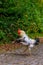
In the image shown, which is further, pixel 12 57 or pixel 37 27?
pixel 37 27

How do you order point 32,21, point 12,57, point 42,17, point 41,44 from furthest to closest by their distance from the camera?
point 42,17
point 32,21
point 41,44
point 12,57

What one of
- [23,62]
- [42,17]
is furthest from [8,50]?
[42,17]

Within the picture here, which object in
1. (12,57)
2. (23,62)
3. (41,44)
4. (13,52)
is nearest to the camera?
(23,62)

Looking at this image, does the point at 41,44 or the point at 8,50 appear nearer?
the point at 8,50

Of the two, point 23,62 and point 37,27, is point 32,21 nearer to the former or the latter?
point 37,27

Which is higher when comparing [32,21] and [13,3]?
[13,3]

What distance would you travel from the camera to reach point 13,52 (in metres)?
11.1

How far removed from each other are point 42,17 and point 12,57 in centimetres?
669

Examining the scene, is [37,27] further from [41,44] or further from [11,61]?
[11,61]

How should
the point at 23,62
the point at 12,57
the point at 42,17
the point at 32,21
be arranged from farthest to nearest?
the point at 42,17
the point at 32,21
the point at 12,57
the point at 23,62

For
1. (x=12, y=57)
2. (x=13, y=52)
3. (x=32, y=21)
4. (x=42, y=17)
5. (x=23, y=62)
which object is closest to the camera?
(x=23, y=62)

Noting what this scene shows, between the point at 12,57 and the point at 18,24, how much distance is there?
3966mm

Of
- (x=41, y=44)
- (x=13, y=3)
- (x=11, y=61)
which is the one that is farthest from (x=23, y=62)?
(x=13, y=3)

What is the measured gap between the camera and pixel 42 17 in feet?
54.5
